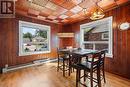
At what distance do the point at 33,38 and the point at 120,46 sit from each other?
368 centimetres

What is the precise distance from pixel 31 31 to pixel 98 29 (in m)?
3.08

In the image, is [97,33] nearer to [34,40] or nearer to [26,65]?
[34,40]

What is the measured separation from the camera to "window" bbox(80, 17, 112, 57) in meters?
3.43

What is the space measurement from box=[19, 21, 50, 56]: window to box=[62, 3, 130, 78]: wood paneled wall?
3.06 meters

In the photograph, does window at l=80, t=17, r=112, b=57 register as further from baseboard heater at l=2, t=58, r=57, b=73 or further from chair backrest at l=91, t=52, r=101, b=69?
baseboard heater at l=2, t=58, r=57, b=73

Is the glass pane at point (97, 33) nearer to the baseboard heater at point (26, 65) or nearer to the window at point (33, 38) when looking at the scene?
the window at point (33, 38)

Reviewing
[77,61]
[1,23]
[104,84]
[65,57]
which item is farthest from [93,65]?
[1,23]

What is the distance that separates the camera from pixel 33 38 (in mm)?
4566

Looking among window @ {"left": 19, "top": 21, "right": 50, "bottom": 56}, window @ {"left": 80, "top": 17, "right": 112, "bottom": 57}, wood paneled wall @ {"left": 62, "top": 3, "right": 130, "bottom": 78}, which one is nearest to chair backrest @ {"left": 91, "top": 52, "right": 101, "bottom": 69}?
wood paneled wall @ {"left": 62, "top": 3, "right": 130, "bottom": 78}

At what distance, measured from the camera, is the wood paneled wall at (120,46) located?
9.55 feet

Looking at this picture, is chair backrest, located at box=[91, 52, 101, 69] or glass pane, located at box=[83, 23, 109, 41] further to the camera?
glass pane, located at box=[83, 23, 109, 41]

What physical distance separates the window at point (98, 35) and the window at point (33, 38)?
1892mm

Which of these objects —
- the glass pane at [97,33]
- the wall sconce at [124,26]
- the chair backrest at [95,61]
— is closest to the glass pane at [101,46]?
the glass pane at [97,33]

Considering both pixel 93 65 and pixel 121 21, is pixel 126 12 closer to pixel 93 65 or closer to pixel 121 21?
pixel 121 21
